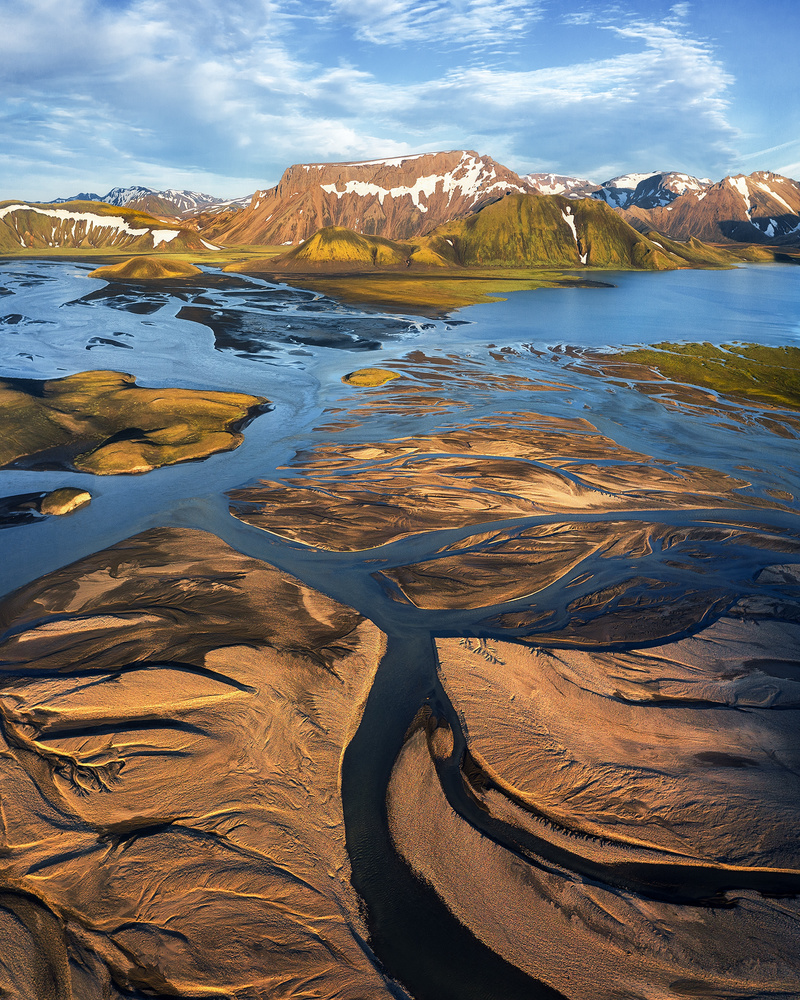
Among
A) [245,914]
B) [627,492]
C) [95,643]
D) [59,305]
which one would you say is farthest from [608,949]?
[59,305]

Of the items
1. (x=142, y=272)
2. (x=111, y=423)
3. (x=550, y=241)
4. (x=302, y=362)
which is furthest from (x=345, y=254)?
(x=111, y=423)

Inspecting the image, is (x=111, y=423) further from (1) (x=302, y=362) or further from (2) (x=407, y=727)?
(2) (x=407, y=727)

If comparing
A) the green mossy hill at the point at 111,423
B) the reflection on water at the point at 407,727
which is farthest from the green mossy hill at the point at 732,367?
the green mossy hill at the point at 111,423

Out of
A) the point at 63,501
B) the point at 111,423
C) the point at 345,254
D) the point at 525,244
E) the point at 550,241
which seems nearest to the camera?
the point at 63,501

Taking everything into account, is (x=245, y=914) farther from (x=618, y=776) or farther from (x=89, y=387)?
(x=89, y=387)

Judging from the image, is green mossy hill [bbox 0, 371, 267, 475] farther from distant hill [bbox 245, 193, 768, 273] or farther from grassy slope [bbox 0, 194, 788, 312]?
distant hill [bbox 245, 193, 768, 273]

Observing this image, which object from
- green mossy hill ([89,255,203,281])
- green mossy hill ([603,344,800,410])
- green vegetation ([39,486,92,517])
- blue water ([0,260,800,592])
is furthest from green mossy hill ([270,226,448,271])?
green vegetation ([39,486,92,517])
